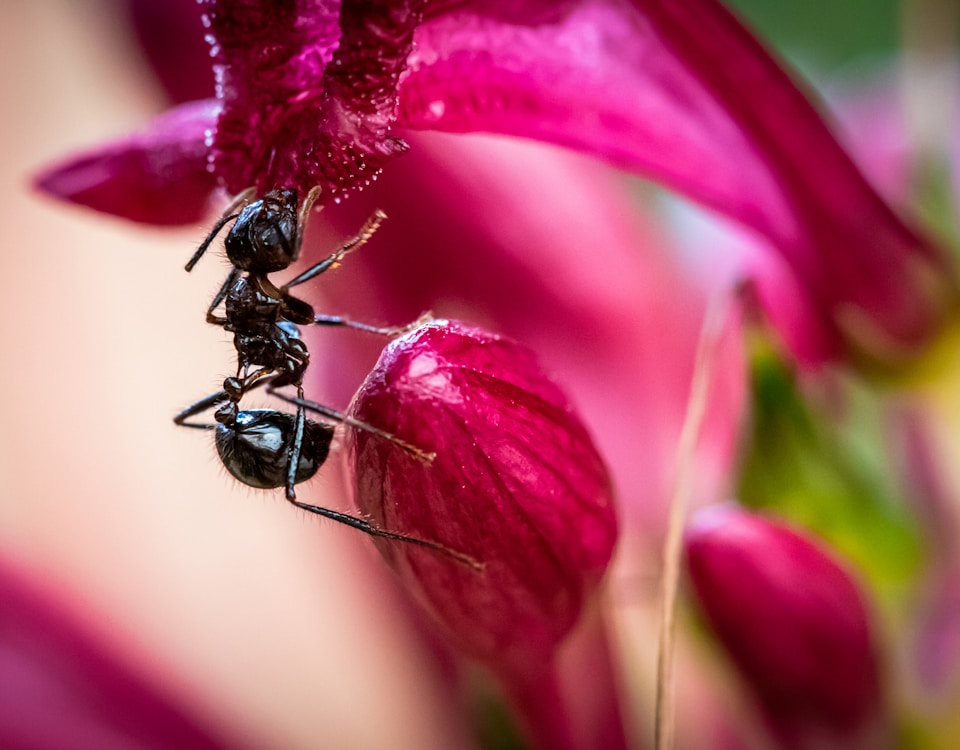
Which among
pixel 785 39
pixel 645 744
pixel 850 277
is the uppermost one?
pixel 785 39

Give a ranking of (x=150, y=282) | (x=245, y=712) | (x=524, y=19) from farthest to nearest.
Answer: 1. (x=150, y=282)
2. (x=245, y=712)
3. (x=524, y=19)

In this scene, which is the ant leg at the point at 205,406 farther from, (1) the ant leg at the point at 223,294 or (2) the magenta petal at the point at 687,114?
(2) the magenta petal at the point at 687,114

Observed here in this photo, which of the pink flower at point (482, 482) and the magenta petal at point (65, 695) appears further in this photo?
the magenta petal at point (65, 695)

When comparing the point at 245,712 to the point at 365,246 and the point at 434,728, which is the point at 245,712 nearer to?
the point at 434,728

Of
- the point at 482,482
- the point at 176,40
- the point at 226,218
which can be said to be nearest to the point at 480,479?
the point at 482,482

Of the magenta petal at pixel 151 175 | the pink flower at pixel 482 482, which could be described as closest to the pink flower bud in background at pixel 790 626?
the pink flower at pixel 482 482

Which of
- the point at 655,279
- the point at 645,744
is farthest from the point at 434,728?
the point at 655,279

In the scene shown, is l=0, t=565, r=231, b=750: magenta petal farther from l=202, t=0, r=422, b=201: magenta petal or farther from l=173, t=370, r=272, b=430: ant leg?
l=202, t=0, r=422, b=201: magenta petal
